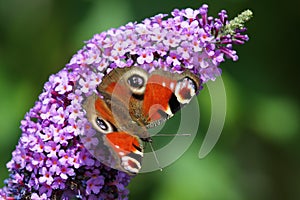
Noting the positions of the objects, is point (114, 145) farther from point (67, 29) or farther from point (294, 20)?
point (294, 20)

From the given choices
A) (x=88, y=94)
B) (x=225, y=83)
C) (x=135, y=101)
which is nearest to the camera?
(x=135, y=101)

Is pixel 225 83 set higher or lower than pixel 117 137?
higher

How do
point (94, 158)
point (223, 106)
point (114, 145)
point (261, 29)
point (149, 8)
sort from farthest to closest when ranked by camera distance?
point (261, 29)
point (149, 8)
point (223, 106)
point (94, 158)
point (114, 145)

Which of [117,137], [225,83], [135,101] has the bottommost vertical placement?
[117,137]

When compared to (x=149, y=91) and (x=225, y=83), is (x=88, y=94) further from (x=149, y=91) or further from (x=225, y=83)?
(x=225, y=83)

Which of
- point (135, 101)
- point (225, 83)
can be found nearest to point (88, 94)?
point (135, 101)

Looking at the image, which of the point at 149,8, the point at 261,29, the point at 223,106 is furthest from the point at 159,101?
the point at 261,29

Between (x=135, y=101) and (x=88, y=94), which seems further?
(x=88, y=94)
